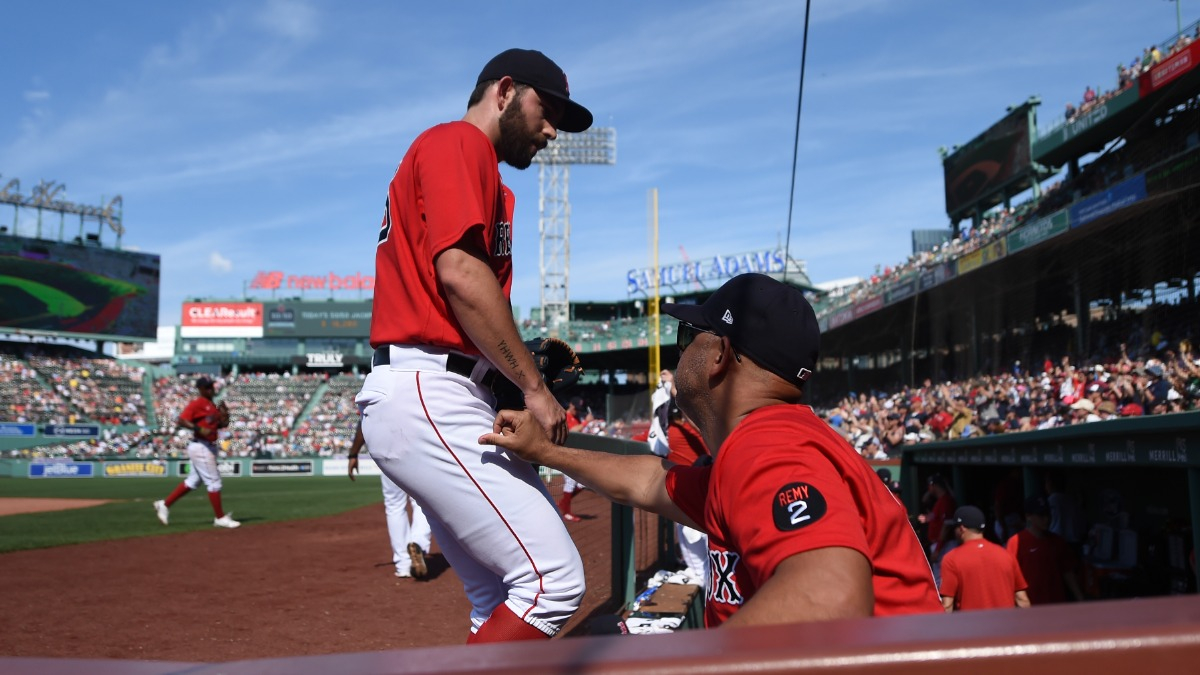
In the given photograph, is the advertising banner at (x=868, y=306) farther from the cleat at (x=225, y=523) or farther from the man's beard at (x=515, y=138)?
the man's beard at (x=515, y=138)

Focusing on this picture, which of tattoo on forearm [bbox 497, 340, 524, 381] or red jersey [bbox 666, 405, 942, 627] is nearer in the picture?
red jersey [bbox 666, 405, 942, 627]

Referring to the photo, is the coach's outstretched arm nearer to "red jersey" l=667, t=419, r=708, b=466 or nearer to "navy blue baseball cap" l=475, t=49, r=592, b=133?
"navy blue baseball cap" l=475, t=49, r=592, b=133

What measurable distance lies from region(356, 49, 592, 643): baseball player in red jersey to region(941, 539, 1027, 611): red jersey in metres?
4.75

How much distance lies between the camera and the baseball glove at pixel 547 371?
2545 millimetres

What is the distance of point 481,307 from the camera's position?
2.29 m

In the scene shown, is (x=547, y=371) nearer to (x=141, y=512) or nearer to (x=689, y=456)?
(x=689, y=456)

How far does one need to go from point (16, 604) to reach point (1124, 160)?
19358mm

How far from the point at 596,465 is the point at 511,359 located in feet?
1.22

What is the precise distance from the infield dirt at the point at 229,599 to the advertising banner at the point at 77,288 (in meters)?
39.8

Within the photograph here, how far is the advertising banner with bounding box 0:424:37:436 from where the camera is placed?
37.7 m

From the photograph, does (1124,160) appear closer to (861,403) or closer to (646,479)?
(861,403)

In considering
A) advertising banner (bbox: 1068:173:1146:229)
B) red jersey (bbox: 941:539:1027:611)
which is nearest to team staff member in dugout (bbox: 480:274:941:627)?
red jersey (bbox: 941:539:1027:611)

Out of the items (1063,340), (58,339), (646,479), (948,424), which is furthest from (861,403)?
(58,339)

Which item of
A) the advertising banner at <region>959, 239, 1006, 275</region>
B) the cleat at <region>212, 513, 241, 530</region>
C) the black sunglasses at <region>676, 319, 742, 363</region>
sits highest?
the advertising banner at <region>959, 239, 1006, 275</region>
